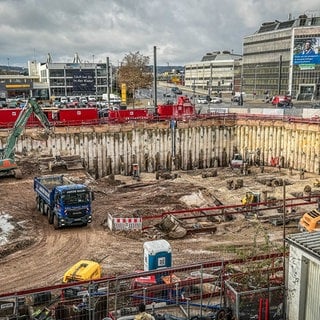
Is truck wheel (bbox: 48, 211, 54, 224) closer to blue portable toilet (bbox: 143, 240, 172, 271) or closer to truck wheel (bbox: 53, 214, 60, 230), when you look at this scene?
truck wheel (bbox: 53, 214, 60, 230)

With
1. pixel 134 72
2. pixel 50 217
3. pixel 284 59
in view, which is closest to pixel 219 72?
pixel 284 59

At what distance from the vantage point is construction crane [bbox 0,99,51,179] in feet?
116

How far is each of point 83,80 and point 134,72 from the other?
104 ft

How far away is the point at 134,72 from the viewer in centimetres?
9306

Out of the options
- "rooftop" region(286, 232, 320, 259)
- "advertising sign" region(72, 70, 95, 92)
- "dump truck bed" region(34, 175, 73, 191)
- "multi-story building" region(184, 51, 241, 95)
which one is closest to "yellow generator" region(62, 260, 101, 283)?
"rooftop" region(286, 232, 320, 259)

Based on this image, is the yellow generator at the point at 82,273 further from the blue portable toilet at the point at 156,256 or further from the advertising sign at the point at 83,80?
the advertising sign at the point at 83,80

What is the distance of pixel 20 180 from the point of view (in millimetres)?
36188

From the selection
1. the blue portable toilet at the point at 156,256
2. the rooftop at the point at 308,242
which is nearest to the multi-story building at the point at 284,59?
the blue portable toilet at the point at 156,256

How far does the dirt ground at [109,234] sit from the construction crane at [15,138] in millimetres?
873

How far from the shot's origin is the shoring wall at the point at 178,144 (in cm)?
4250

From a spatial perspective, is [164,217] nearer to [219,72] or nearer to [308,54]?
[308,54]

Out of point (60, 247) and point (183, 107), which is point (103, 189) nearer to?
point (60, 247)

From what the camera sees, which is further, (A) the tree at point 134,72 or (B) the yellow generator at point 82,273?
(A) the tree at point 134,72

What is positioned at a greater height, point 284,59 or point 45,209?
point 284,59
